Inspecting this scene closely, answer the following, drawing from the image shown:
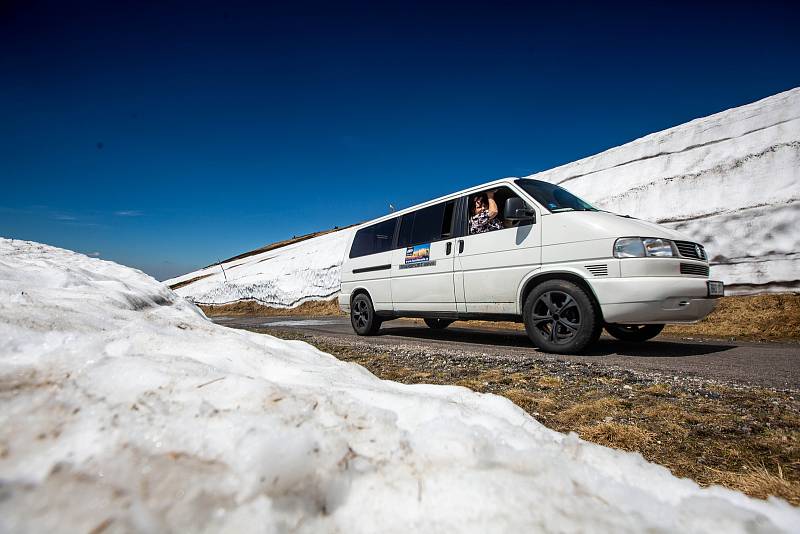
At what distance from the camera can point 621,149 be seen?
13453 mm

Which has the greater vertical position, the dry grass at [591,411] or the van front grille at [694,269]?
the van front grille at [694,269]

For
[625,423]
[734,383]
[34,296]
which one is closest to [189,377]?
[34,296]

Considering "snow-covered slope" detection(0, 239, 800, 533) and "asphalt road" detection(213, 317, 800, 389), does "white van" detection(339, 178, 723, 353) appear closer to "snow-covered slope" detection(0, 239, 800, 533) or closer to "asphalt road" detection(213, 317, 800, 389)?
"asphalt road" detection(213, 317, 800, 389)

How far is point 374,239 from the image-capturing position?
7.21 metres

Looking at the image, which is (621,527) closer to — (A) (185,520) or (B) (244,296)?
(A) (185,520)

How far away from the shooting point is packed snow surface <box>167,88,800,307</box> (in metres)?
7.43

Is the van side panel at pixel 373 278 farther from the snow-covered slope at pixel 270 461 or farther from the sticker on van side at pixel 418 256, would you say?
the snow-covered slope at pixel 270 461

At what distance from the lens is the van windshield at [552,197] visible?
464 cm

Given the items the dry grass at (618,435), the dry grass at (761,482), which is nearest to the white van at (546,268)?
the dry grass at (618,435)

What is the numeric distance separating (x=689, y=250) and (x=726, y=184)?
23.2 ft

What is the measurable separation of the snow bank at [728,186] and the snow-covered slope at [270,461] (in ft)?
28.9

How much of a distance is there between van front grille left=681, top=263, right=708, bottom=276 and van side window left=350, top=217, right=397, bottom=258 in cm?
419

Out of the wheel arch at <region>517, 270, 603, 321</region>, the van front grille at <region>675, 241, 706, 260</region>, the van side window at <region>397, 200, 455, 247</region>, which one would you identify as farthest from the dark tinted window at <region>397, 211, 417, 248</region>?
the van front grille at <region>675, 241, 706, 260</region>

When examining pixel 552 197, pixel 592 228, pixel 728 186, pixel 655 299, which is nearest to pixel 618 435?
pixel 655 299
